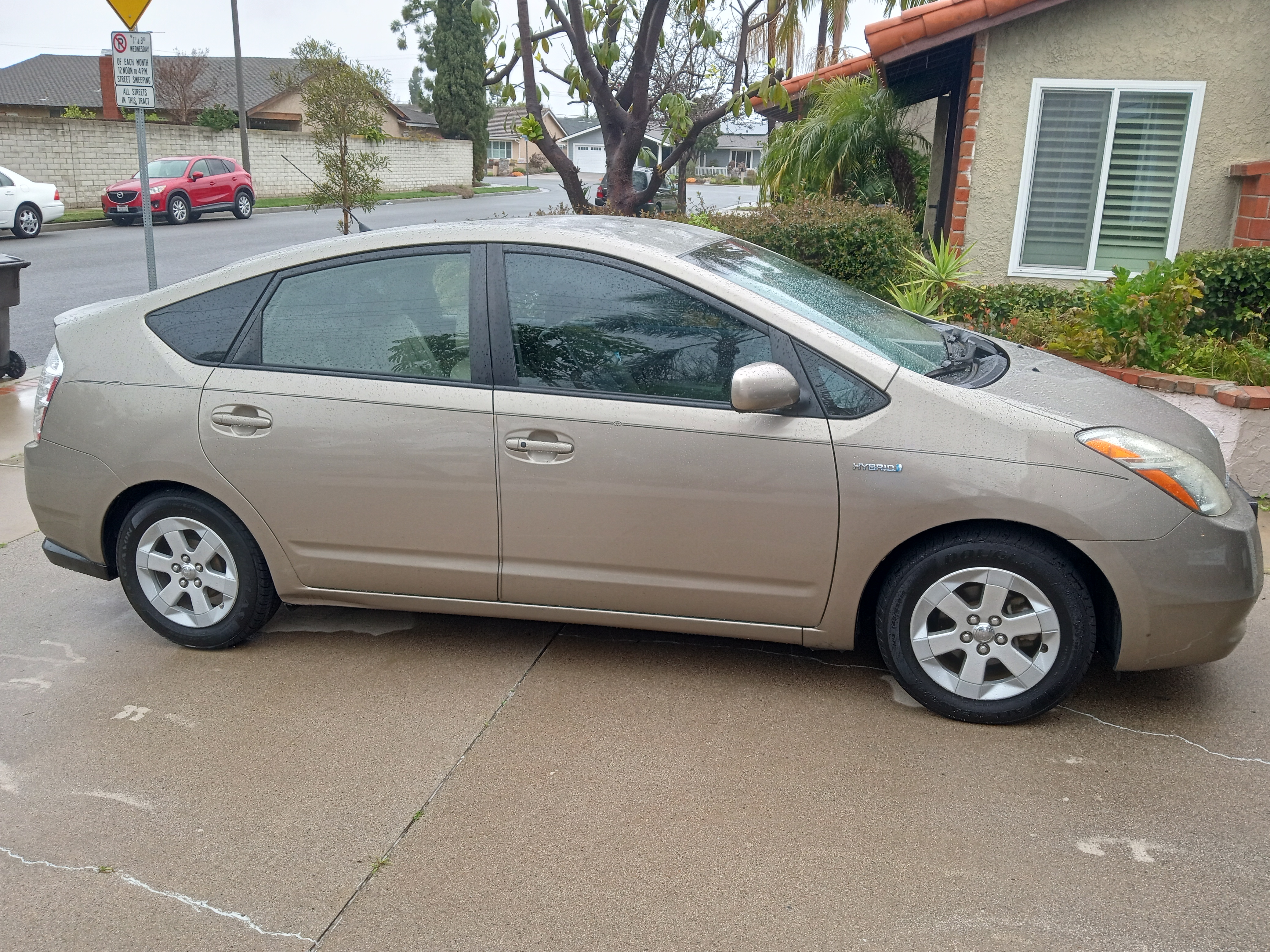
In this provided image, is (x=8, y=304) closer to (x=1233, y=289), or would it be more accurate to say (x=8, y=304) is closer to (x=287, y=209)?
(x=1233, y=289)

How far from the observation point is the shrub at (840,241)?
331 inches

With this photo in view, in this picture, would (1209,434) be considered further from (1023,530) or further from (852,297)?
(852,297)

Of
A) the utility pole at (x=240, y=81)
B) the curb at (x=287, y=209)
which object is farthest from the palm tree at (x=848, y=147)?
the utility pole at (x=240, y=81)

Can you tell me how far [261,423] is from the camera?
405cm

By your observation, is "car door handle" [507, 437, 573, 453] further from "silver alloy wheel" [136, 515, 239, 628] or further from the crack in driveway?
"silver alloy wheel" [136, 515, 239, 628]

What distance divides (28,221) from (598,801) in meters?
23.9

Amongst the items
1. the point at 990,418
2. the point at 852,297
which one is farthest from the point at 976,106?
the point at 990,418

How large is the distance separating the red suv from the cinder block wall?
2510 mm

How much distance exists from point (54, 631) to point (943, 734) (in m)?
3.57

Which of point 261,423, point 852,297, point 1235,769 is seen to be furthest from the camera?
point 852,297

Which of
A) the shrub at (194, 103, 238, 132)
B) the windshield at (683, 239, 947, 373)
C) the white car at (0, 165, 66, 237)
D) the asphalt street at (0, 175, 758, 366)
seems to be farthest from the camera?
the shrub at (194, 103, 238, 132)

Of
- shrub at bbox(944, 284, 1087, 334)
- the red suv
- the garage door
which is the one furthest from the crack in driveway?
the garage door

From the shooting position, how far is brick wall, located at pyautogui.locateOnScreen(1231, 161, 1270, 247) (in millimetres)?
8531

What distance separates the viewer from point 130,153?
1288 inches
